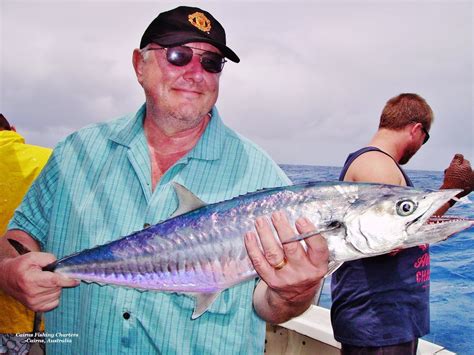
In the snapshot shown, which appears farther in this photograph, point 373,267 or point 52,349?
point 373,267

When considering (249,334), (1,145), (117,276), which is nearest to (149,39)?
(117,276)

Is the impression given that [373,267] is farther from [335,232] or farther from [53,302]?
[53,302]

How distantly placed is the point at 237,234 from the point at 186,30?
104 centimetres

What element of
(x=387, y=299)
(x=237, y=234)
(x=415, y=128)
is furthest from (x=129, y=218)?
(x=415, y=128)

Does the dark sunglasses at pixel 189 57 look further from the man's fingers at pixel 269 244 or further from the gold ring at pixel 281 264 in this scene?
the gold ring at pixel 281 264

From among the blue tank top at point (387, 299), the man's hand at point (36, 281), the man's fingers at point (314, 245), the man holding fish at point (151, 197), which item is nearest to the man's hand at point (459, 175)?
the blue tank top at point (387, 299)

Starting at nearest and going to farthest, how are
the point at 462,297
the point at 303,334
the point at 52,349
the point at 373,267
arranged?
the point at 52,349, the point at 373,267, the point at 303,334, the point at 462,297

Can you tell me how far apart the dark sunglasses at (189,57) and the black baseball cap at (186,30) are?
0.03 meters

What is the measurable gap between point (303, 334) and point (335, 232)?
2.29m

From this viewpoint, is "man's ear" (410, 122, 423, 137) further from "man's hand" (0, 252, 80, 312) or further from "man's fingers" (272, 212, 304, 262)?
"man's hand" (0, 252, 80, 312)

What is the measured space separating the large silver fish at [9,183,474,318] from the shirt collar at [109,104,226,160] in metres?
0.34

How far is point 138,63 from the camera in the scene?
→ 2.40 meters

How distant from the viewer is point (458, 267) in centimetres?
925

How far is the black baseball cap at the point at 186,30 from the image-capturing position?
2180 mm
